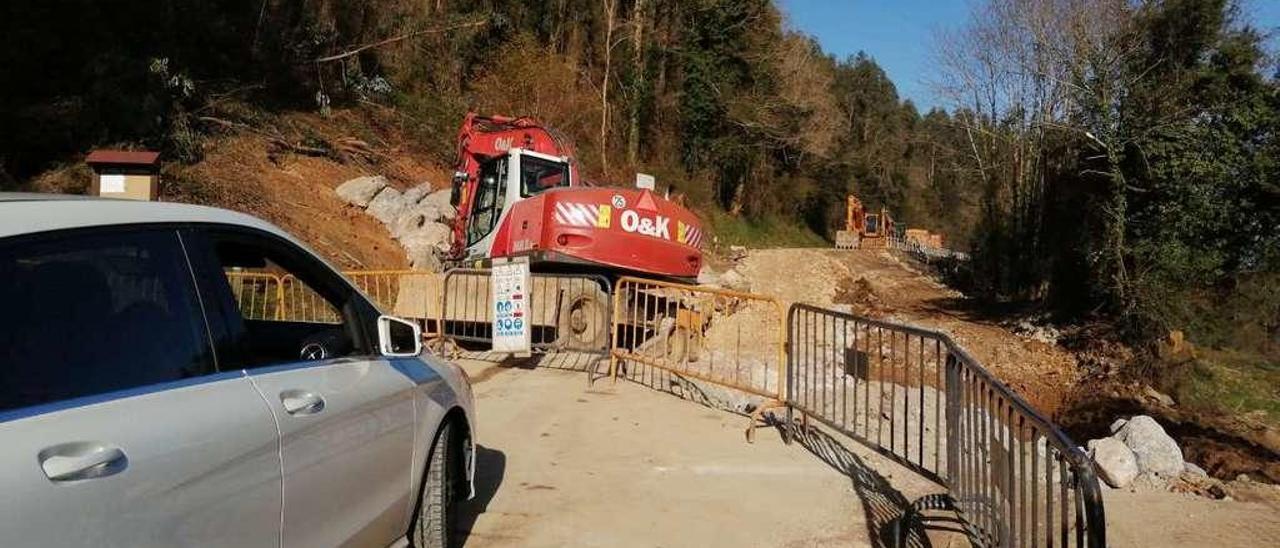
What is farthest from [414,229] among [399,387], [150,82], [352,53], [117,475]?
[117,475]

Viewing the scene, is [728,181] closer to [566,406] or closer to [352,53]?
[352,53]

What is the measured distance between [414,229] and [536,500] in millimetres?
16049

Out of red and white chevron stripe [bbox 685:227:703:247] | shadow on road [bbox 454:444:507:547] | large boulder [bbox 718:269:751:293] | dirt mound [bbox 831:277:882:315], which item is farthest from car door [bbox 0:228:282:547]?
large boulder [bbox 718:269:751:293]

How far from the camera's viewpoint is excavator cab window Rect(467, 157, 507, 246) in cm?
1523

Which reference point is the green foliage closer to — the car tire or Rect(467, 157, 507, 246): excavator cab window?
Rect(467, 157, 507, 246): excavator cab window

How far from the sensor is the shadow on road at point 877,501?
550 cm

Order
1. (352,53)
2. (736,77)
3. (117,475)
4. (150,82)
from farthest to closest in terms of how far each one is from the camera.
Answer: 1. (736,77)
2. (352,53)
3. (150,82)
4. (117,475)

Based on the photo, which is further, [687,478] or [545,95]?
[545,95]

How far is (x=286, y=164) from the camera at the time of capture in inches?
827

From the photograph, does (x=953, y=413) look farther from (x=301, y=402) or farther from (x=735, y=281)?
(x=735, y=281)

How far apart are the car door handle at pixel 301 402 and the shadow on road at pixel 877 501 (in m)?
3.47

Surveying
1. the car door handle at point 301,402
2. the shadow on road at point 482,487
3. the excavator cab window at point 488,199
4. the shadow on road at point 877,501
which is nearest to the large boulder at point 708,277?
the excavator cab window at point 488,199

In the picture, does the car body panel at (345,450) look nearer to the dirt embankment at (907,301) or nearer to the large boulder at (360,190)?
the dirt embankment at (907,301)

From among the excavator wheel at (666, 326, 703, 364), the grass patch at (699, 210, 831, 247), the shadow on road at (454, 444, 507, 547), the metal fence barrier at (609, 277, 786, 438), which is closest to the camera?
the shadow on road at (454, 444, 507, 547)
